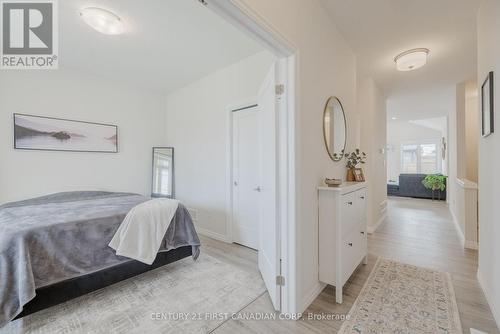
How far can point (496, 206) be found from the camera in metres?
1.55

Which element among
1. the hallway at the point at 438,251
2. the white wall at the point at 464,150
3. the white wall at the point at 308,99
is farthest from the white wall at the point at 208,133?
the white wall at the point at 464,150

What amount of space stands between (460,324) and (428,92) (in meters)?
4.38

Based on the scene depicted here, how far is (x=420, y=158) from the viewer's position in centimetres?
888

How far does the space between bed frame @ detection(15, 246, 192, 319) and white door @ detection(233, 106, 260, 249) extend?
1.01m

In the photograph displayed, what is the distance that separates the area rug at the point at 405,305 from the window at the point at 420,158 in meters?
8.38

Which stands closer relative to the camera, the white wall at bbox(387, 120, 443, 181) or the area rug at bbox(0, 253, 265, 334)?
the area rug at bbox(0, 253, 265, 334)

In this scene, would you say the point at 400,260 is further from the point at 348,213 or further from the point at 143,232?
the point at 143,232

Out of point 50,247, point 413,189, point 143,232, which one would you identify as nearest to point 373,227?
point 143,232

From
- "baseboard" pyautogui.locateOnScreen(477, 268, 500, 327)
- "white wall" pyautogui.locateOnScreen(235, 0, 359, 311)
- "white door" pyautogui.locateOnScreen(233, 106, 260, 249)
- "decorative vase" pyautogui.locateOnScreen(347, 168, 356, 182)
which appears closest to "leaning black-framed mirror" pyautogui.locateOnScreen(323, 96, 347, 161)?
"white wall" pyautogui.locateOnScreen(235, 0, 359, 311)

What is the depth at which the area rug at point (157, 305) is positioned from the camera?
155 centimetres

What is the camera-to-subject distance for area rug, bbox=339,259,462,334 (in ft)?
4.91

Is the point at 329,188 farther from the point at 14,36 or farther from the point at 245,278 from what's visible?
the point at 14,36

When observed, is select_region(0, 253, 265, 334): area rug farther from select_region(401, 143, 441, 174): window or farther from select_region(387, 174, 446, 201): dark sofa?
select_region(401, 143, 441, 174): window

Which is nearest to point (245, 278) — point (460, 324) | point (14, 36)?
point (460, 324)
